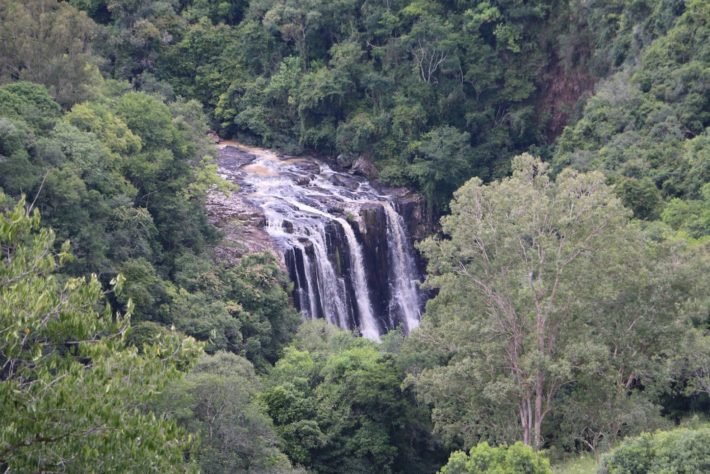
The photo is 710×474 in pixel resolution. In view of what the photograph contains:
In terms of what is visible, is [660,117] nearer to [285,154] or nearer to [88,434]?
[285,154]

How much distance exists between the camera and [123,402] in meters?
8.43

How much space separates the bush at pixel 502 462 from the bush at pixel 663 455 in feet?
2.95

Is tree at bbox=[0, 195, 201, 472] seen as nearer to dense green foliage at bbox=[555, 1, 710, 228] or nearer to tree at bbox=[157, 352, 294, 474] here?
tree at bbox=[157, 352, 294, 474]

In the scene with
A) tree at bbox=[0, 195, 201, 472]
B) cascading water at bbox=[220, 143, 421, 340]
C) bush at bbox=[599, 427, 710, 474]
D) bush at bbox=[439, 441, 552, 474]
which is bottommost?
cascading water at bbox=[220, 143, 421, 340]

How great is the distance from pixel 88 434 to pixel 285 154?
3179 centimetres

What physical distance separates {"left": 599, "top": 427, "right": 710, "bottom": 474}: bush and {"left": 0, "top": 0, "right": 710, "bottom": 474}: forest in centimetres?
4

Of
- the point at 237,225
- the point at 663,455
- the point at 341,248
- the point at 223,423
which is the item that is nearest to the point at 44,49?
the point at 237,225

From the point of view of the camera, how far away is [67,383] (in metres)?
7.95

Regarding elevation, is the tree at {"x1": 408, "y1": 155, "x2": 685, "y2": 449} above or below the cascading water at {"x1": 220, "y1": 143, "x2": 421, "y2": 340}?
above

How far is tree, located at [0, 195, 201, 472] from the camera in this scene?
7863 millimetres

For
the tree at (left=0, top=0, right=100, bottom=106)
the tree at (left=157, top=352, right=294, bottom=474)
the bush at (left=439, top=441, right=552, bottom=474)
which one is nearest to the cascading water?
the tree at (left=0, top=0, right=100, bottom=106)

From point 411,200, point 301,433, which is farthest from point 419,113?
point 301,433

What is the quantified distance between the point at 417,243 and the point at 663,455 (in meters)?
8.37

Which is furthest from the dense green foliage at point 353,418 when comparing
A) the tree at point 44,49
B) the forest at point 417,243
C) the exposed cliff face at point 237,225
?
the tree at point 44,49
